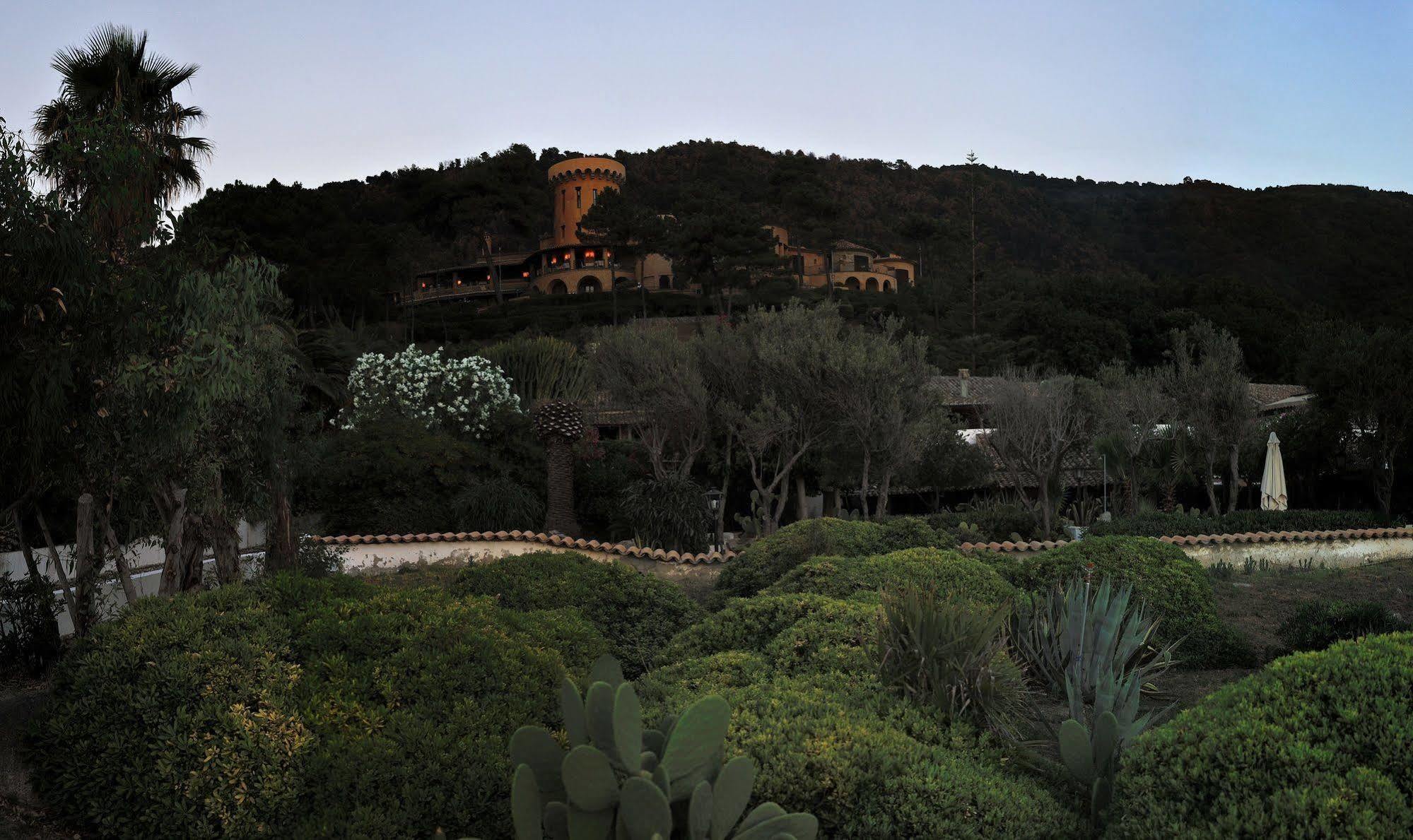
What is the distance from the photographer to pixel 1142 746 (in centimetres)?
450

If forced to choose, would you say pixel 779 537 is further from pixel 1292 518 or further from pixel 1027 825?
pixel 1292 518

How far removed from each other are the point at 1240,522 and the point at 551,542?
11867 mm

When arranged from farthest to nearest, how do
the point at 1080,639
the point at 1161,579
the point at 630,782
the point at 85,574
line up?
the point at 1161,579 → the point at 85,574 → the point at 1080,639 → the point at 630,782

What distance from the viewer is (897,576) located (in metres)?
8.17

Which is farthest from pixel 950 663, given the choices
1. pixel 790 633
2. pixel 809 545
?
pixel 809 545

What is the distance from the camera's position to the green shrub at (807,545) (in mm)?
10352

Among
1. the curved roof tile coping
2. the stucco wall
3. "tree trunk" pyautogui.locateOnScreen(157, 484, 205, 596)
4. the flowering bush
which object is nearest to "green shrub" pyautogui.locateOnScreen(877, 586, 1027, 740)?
"tree trunk" pyautogui.locateOnScreen(157, 484, 205, 596)

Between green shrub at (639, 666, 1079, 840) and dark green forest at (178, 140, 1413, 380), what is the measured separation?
3905 centimetres

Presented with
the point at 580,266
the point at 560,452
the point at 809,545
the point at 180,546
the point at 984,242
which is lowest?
the point at 809,545

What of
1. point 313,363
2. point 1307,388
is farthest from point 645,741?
point 313,363

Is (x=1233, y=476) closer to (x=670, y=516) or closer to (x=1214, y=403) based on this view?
(x=1214, y=403)

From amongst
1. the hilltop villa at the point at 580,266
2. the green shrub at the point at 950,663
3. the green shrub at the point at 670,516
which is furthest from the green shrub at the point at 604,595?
the hilltop villa at the point at 580,266

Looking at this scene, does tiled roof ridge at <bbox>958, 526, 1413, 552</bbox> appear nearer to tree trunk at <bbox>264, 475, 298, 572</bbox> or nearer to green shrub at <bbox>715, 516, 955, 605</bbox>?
green shrub at <bbox>715, 516, 955, 605</bbox>

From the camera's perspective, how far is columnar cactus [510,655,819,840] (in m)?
3.49
